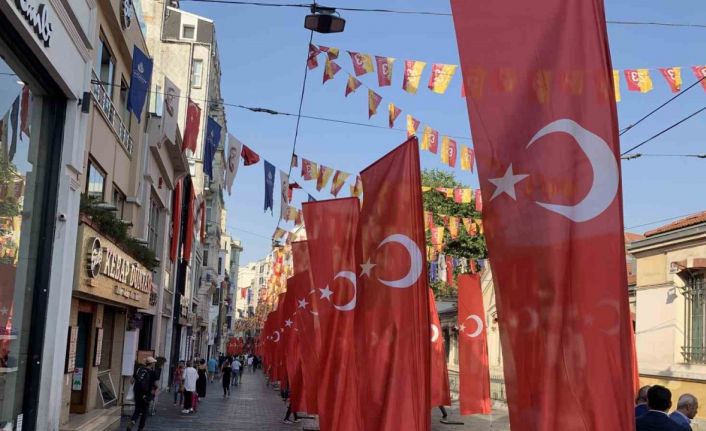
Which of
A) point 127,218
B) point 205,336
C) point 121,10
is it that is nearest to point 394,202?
point 121,10

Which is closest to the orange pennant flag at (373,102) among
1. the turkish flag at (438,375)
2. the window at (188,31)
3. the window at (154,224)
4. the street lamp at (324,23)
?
the street lamp at (324,23)

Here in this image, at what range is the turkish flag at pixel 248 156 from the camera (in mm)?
17781

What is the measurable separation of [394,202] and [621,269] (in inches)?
193

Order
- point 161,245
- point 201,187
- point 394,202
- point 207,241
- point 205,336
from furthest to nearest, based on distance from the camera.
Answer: point 205,336 → point 207,241 → point 201,187 → point 161,245 → point 394,202

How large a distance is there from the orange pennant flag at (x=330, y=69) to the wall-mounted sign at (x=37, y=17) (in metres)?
5.50

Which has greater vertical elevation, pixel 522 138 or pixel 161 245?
pixel 161 245

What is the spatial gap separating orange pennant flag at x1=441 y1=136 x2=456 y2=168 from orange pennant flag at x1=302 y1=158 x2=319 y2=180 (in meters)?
3.78

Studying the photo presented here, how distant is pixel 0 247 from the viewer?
31.5 ft

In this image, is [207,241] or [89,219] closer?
[89,219]

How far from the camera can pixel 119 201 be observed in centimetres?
2069

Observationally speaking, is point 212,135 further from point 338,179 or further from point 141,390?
point 141,390

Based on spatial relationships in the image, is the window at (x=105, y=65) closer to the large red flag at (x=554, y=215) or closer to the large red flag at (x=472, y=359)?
the large red flag at (x=472, y=359)

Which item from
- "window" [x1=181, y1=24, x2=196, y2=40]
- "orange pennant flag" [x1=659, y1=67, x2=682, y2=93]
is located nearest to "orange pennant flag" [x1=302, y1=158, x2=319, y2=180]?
"orange pennant flag" [x1=659, y1=67, x2=682, y2=93]

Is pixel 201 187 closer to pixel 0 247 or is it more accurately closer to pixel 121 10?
pixel 121 10
